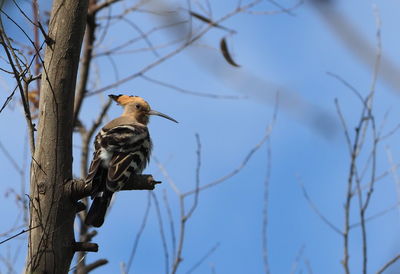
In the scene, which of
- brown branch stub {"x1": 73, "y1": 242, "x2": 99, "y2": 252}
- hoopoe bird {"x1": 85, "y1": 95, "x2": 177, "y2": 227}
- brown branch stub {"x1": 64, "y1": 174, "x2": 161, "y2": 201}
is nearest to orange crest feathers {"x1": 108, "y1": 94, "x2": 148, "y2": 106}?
hoopoe bird {"x1": 85, "y1": 95, "x2": 177, "y2": 227}

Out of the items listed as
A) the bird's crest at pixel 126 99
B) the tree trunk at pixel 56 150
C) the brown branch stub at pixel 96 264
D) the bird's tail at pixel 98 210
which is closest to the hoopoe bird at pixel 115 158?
the bird's tail at pixel 98 210

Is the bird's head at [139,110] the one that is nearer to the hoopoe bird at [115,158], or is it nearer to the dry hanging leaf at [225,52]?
the hoopoe bird at [115,158]

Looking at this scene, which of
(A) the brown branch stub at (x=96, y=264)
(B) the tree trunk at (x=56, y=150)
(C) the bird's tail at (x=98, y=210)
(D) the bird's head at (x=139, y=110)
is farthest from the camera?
(D) the bird's head at (x=139, y=110)

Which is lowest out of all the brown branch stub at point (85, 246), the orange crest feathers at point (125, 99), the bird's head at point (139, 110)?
the brown branch stub at point (85, 246)

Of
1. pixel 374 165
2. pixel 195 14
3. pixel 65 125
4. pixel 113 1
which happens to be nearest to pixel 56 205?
pixel 65 125

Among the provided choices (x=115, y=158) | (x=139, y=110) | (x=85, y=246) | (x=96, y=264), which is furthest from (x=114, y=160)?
(x=139, y=110)

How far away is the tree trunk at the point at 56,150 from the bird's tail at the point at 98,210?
0.73 metres

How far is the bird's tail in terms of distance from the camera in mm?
3846

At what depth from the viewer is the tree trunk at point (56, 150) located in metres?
3.02

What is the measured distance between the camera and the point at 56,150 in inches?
122

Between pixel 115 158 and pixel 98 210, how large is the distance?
479 millimetres

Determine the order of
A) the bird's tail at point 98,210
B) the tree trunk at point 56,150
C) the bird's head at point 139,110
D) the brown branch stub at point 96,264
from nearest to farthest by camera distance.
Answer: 1. the tree trunk at point 56,150
2. the bird's tail at point 98,210
3. the brown branch stub at point 96,264
4. the bird's head at point 139,110

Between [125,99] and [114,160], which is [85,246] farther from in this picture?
[125,99]

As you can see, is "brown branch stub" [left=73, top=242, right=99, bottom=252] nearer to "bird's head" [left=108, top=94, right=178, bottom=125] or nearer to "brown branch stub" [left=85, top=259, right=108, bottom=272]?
"brown branch stub" [left=85, top=259, right=108, bottom=272]
